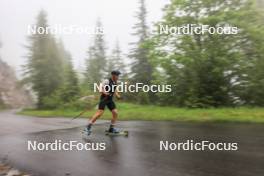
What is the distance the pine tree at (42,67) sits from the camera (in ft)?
163

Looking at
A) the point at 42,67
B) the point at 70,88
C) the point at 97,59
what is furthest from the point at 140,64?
the point at 97,59

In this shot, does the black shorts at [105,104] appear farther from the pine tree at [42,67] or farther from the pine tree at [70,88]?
the pine tree at [42,67]

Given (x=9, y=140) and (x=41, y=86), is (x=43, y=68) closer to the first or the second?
(x=41, y=86)

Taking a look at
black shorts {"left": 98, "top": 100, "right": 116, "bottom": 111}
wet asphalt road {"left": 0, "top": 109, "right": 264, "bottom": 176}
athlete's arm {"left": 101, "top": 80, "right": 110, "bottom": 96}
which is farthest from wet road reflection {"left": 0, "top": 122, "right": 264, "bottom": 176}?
athlete's arm {"left": 101, "top": 80, "right": 110, "bottom": 96}

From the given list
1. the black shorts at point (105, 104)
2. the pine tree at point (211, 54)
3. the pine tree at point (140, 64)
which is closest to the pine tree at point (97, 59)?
the pine tree at point (140, 64)

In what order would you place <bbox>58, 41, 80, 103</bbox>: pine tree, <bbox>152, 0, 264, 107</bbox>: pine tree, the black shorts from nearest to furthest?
the black shorts
<bbox>152, 0, 264, 107</bbox>: pine tree
<bbox>58, 41, 80, 103</bbox>: pine tree

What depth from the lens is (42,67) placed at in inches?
2008

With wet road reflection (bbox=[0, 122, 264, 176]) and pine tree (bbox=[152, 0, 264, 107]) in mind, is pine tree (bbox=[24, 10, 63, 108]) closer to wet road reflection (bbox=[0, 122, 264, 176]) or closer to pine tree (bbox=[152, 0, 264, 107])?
pine tree (bbox=[152, 0, 264, 107])

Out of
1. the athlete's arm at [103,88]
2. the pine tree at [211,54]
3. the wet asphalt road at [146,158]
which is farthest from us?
the pine tree at [211,54]

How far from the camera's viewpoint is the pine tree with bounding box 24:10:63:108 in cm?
4972

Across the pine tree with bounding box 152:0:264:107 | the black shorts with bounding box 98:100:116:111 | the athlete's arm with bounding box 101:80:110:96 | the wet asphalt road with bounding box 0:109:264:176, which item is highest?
the pine tree with bounding box 152:0:264:107

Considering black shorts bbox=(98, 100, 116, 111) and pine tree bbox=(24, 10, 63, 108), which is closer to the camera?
black shorts bbox=(98, 100, 116, 111)

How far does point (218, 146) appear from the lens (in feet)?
26.1

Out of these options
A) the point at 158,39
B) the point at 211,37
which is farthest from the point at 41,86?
the point at 211,37
